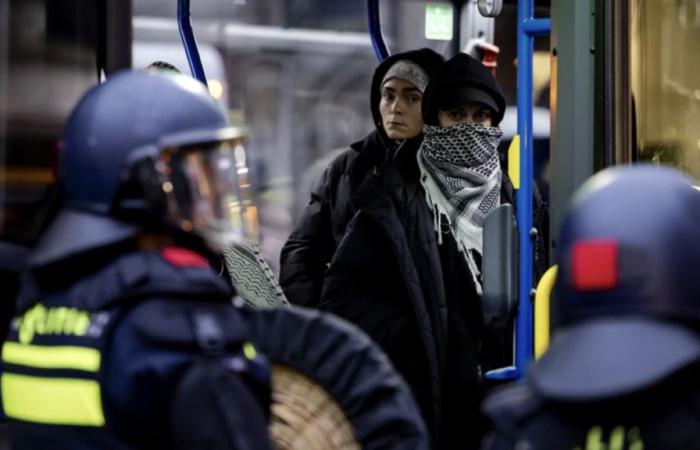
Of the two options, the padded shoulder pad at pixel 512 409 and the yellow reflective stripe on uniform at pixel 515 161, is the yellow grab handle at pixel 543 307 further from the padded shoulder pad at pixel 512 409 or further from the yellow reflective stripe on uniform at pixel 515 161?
the padded shoulder pad at pixel 512 409

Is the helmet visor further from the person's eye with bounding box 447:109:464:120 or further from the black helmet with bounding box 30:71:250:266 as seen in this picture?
the person's eye with bounding box 447:109:464:120

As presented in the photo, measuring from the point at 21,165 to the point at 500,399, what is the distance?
157cm

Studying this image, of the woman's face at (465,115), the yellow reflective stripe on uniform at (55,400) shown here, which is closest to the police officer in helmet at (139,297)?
the yellow reflective stripe on uniform at (55,400)

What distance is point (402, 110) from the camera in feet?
17.6

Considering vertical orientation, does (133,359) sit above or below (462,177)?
below

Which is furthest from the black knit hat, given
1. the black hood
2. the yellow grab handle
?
the yellow grab handle

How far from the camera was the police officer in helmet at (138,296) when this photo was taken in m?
2.15

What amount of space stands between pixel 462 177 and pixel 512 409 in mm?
2756

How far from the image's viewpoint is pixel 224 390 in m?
2.17

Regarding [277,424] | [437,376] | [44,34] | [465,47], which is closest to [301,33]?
[465,47]

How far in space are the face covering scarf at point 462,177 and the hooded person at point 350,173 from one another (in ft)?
1.21

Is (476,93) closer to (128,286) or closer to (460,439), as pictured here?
(460,439)

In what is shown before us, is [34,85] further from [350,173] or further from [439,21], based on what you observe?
[439,21]

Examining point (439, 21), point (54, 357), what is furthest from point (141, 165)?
point (439, 21)
